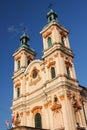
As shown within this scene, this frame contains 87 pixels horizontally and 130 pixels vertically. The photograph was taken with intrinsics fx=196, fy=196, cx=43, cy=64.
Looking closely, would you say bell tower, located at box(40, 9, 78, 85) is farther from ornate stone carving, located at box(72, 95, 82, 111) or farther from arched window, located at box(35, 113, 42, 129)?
arched window, located at box(35, 113, 42, 129)

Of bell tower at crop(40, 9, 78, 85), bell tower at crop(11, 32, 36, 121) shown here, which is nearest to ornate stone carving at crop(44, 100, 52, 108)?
bell tower at crop(40, 9, 78, 85)

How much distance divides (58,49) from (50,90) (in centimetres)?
660

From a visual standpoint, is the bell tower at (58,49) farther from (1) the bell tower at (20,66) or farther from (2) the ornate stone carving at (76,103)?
(1) the bell tower at (20,66)

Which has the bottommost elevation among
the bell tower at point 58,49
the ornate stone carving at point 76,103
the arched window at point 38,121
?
the arched window at point 38,121

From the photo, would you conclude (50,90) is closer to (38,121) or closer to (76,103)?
(76,103)

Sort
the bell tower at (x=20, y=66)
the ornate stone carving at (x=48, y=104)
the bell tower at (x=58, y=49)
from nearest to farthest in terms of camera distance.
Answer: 1. the ornate stone carving at (x=48, y=104)
2. the bell tower at (x=58, y=49)
3. the bell tower at (x=20, y=66)

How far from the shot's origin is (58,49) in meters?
30.7

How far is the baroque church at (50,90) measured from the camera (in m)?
26.4

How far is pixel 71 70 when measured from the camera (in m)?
30.9

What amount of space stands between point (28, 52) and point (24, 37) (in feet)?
14.5

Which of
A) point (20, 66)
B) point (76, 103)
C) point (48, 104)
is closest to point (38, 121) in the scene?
point (48, 104)

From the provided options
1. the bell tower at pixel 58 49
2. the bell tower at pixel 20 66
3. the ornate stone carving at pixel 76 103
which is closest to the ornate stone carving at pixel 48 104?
the ornate stone carving at pixel 76 103

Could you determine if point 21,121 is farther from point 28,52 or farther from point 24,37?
point 24,37

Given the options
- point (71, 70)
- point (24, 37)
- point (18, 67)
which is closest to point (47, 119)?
point (71, 70)
